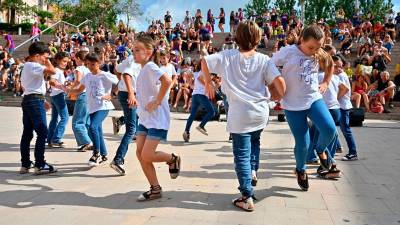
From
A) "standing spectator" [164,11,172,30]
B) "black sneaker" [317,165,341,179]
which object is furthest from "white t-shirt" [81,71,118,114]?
"standing spectator" [164,11,172,30]

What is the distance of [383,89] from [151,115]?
39.7 ft

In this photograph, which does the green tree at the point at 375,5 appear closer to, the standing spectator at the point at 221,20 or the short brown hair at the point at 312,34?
the standing spectator at the point at 221,20

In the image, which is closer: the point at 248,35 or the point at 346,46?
the point at 248,35

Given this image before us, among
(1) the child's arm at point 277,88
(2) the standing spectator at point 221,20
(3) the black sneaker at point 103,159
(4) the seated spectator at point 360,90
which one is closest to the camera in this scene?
(1) the child's arm at point 277,88

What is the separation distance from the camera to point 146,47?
448cm

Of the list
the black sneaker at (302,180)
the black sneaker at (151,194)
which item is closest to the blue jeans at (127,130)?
the black sneaker at (151,194)

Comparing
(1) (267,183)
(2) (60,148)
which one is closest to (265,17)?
(2) (60,148)

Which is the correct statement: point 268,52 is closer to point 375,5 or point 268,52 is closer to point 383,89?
point 383,89

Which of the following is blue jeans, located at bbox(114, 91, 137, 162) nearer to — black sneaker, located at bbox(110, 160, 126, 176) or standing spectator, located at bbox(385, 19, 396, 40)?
black sneaker, located at bbox(110, 160, 126, 176)

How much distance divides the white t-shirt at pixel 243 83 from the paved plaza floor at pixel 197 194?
2.66 feet

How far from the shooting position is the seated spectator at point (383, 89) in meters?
14.4

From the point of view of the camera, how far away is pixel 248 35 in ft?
13.0

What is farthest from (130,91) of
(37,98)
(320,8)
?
(320,8)

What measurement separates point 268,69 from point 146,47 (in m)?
1.29
